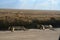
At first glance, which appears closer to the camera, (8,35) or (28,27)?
(8,35)

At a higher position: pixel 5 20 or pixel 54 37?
pixel 5 20

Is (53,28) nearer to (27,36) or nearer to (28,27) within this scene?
(28,27)

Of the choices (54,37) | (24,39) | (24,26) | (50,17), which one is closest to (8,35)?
(24,39)

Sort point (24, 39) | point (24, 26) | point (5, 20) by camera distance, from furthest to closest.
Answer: point (24, 26)
point (5, 20)
point (24, 39)

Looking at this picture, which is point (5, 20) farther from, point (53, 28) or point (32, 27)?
point (53, 28)

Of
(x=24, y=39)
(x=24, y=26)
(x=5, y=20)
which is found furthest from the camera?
(x=24, y=26)

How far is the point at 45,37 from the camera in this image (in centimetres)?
430

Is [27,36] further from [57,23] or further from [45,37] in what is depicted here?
[57,23]

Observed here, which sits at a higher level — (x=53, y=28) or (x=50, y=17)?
(x=50, y=17)

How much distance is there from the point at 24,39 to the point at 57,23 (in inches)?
64.2

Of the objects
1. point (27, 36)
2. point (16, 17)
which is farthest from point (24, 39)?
point (16, 17)

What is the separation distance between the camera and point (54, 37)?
171 inches

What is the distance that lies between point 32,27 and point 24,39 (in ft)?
3.10

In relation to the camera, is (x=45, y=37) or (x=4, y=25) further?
(x=4, y=25)
